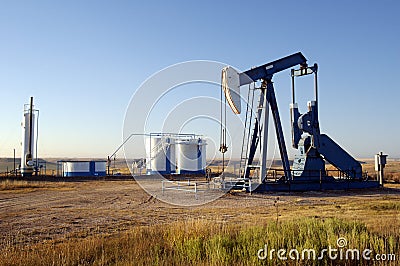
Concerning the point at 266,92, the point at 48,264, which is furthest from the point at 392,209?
the point at 48,264

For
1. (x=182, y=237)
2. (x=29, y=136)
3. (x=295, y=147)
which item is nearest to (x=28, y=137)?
(x=29, y=136)

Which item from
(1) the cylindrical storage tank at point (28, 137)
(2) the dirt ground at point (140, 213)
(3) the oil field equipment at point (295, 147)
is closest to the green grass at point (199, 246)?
(2) the dirt ground at point (140, 213)

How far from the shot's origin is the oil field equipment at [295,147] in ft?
54.7

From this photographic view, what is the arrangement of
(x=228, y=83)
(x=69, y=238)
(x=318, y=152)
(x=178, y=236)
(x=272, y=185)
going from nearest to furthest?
(x=178, y=236) → (x=69, y=238) → (x=228, y=83) → (x=272, y=185) → (x=318, y=152)

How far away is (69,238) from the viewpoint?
7684 mm

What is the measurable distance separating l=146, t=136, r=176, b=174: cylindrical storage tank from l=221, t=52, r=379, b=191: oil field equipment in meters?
18.2

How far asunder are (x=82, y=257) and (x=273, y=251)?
250 cm

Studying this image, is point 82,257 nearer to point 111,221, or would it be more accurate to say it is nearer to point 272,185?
point 111,221

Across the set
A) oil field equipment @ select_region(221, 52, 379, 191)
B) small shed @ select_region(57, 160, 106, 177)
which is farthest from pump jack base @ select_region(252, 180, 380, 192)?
small shed @ select_region(57, 160, 106, 177)

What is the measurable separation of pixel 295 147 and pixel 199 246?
526 inches

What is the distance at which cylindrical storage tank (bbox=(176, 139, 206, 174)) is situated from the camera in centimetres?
3622

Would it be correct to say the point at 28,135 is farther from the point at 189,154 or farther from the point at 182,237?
the point at 182,237

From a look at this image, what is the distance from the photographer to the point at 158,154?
3572 cm

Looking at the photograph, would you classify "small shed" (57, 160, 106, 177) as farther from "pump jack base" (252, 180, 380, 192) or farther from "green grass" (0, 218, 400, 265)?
"green grass" (0, 218, 400, 265)
